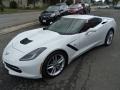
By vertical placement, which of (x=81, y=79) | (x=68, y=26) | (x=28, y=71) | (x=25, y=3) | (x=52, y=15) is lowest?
(x=81, y=79)

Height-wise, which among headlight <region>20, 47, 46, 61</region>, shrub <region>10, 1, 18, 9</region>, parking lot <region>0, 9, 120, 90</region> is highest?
shrub <region>10, 1, 18, 9</region>

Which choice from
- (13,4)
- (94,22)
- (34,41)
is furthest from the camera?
(13,4)

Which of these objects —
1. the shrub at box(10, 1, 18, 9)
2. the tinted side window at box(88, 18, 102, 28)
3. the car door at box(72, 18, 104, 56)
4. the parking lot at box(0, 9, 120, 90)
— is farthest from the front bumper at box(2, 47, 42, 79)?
the shrub at box(10, 1, 18, 9)

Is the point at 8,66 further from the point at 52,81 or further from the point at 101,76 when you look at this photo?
the point at 101,76

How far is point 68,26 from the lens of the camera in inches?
214

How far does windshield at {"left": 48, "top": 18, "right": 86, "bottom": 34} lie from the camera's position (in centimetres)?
521

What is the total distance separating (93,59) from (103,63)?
409mm

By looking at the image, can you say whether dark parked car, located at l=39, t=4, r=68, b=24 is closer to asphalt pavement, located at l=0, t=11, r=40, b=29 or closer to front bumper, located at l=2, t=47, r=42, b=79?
asphalt pavement, located at l=0, t=11, r=40, b=29

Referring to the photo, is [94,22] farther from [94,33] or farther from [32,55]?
[32,55]

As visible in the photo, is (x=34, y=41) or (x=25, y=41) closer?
(x=34, y=41)

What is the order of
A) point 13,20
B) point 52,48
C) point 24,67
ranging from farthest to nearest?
point 13,20 → point 52,48 → point 24,67

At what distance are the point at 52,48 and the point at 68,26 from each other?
1404mm

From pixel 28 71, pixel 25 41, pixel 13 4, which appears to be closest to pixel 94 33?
pixel 25 41

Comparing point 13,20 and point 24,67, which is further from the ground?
point 13,20
